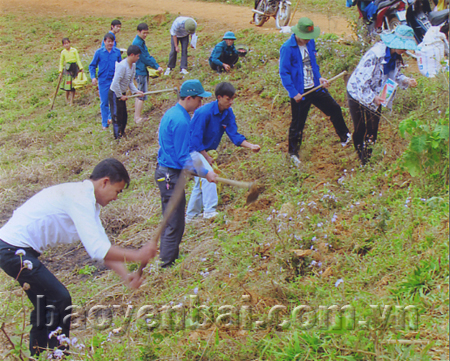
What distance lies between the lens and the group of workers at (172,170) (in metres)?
3.15

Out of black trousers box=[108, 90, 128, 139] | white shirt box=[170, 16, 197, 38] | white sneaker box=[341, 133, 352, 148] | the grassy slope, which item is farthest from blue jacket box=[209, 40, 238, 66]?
white sneaker box=[341, 133, 352, 148]

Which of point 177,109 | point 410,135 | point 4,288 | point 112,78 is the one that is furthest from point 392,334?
point 112,78

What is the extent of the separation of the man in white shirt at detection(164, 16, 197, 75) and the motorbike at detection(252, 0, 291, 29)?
2.08m

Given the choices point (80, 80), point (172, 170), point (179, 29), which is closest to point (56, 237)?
point (172, 170)

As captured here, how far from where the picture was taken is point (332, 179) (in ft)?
19.0

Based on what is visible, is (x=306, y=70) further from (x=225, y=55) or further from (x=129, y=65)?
(x=225, y=55)

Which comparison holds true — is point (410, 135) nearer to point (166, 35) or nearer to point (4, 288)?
point (4, 288)

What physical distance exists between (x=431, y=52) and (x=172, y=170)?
12.2 ft

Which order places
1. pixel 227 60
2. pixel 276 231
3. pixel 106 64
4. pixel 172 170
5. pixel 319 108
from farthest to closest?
pixel 227 60 < pixel 106 64 < pixel 319 108 < pixel 172 170 < pixel 276 231

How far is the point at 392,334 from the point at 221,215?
10.6 ft

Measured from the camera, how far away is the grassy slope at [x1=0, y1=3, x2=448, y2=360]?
119 inches

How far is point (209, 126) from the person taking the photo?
5414 mm

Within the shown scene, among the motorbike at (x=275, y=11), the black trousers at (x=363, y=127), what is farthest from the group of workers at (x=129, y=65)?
the black trousers at (x=363, y=127)

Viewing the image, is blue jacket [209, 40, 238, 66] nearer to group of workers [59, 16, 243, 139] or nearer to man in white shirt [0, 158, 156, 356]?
group of workers [59, 16, 243, 139]
